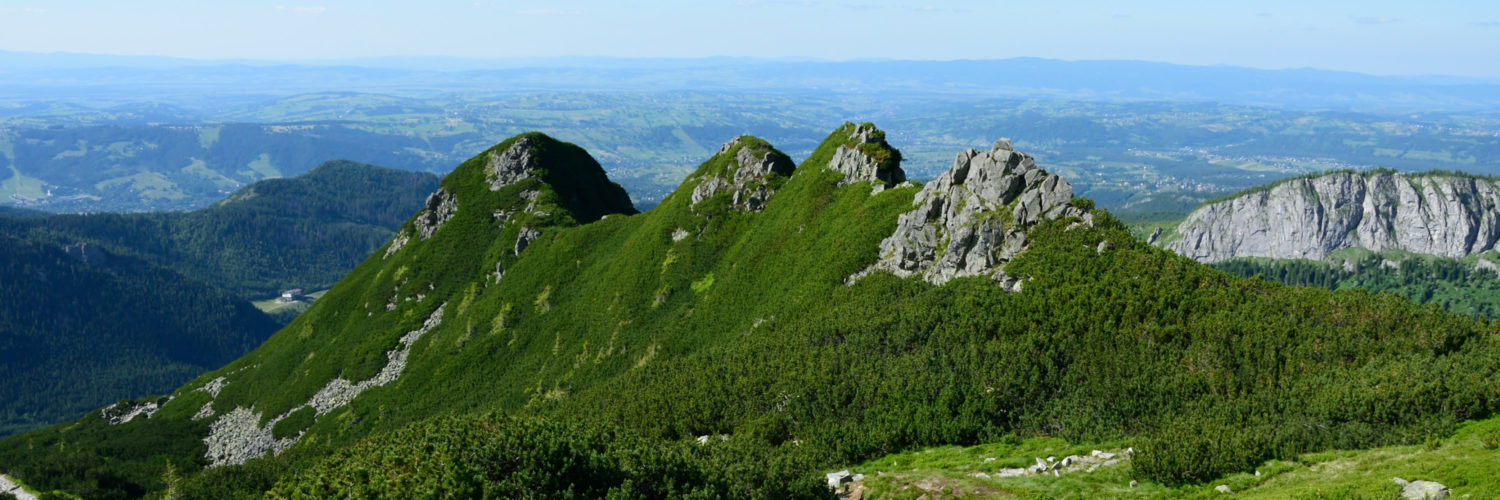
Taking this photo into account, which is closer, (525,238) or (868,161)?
(868,161)

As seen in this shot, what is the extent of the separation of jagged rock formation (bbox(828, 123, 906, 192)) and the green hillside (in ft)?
3.28

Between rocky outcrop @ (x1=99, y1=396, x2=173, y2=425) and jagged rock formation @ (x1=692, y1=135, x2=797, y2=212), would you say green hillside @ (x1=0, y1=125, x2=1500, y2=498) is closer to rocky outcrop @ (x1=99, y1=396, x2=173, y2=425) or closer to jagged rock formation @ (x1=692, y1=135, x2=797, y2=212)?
jagged rock formation @ (x1=692, y1=135, x2=797, y2=212)

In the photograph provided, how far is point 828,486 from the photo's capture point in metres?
47.1

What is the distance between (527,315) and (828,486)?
313ft

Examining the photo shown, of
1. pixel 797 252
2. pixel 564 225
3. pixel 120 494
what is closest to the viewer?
pixel 797 252

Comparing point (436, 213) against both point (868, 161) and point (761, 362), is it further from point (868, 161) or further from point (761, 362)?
point (761, 362)

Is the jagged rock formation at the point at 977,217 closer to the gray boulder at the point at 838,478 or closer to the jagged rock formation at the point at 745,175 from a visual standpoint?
the gray boulder at the point at 838,478

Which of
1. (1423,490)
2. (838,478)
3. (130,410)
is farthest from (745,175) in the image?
(130,410)

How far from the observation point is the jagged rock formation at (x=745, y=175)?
436 ft

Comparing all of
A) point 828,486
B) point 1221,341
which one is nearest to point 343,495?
point 828,486

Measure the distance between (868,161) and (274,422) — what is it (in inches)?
4225

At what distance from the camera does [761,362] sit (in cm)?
7869

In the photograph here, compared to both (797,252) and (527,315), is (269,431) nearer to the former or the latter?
(527,315)

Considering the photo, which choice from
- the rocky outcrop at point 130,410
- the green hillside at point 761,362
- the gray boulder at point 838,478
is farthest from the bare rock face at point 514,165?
the gray boulder at point 838,478
